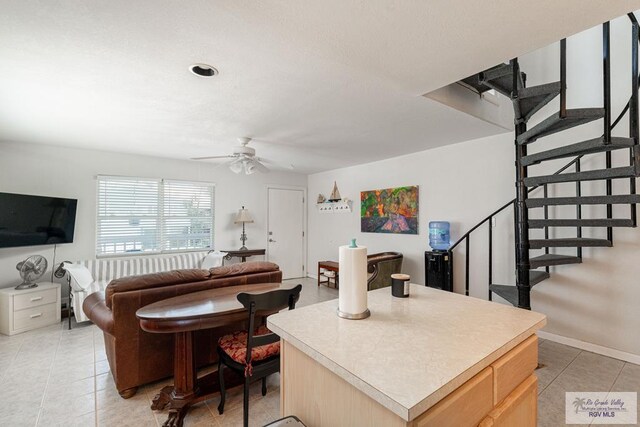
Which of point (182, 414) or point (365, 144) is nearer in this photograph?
point (182, 414)

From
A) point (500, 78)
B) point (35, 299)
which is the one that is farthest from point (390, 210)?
point (35, 299)

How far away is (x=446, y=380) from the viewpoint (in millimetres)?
800

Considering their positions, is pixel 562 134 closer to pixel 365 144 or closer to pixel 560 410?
pixel 365 144

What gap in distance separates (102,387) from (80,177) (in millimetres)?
3292

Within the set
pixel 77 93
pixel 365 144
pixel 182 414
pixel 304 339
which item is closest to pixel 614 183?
pixel 365 144

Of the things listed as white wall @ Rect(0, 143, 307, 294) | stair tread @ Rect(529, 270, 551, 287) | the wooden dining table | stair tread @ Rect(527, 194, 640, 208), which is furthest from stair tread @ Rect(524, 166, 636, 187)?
white wall @ Rect(0, 143, 307, 294)

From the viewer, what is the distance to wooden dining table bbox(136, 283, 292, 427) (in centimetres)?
179

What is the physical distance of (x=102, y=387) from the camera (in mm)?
2279

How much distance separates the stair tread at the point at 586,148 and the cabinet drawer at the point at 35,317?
5566 mm

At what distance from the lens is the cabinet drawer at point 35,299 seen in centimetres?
330

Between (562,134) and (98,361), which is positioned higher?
(562,134)

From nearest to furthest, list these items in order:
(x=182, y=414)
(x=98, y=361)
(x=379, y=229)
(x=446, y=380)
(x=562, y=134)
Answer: (x=446, y=380) < (x=182, y=414) < (x=98, y=361) < (x=562, y=134) < (x=379, y=229)

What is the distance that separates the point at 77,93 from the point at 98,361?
2.43m

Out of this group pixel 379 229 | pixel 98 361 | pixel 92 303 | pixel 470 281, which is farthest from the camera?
pixel 379 229
